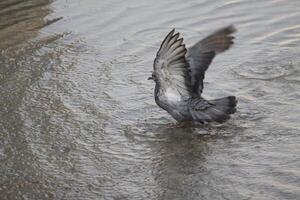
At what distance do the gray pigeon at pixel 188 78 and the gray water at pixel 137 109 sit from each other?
206 millimetres

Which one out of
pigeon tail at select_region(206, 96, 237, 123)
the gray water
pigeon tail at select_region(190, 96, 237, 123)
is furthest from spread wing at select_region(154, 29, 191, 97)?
the gray water

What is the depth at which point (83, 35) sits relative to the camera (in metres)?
8.80

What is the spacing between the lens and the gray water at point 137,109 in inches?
190

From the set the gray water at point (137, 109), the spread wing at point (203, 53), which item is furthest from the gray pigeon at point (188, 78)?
the gray water at point (137, 109)

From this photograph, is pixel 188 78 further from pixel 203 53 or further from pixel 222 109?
pixel 222 109

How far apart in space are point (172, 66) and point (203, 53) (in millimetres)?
357

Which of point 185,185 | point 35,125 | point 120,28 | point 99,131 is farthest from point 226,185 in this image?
point 120,28

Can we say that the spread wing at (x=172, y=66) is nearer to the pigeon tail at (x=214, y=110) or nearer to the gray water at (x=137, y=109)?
the pigeon tail at (x=214, y=110)

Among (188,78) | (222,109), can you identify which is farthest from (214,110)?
(188,78)

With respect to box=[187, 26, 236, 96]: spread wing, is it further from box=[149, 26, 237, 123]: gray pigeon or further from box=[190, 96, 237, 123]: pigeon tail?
box=[190, 96, 237, 123]: pigeon tail

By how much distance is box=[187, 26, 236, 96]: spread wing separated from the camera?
18.2 feet

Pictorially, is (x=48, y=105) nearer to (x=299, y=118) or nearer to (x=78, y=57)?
(x=78, y=57)

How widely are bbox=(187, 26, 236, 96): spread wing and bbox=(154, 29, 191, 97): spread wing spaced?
0.09 metres

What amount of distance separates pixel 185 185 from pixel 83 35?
460 cm
